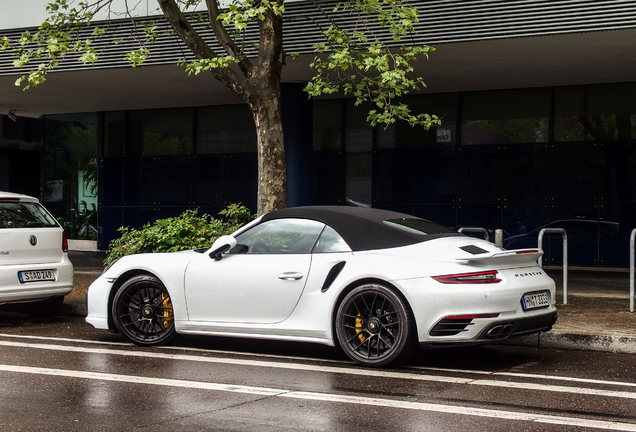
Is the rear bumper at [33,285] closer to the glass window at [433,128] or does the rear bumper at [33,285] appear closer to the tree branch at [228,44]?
the tree branch at [228,44]

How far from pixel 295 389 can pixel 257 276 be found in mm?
1623

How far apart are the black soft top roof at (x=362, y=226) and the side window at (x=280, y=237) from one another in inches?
2.7

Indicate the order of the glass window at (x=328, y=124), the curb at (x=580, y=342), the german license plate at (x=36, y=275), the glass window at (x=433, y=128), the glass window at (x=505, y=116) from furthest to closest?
the glass window at (x=328, y=124)
the glass window at (x=433, y=128)
the glass window at (x=505, y=116)
the german license plate at (x=36, y=275)
the curb at (x=580, y=342)

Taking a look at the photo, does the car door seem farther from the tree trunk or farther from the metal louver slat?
the metal louver slat

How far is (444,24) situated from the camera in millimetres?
12477

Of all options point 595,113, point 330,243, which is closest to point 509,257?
point 330,243

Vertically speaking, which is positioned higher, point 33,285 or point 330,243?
point 330,243

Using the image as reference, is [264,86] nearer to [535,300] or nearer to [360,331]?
[360,331]

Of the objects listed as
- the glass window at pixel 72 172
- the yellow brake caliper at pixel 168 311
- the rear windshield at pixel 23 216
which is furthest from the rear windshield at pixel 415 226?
the glass window at pixel 72 172

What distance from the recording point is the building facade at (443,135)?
1326cm

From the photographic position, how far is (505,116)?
692 inches

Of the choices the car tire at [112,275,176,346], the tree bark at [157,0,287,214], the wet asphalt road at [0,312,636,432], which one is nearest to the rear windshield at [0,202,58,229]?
the wet asphalt road at [0,312,636,432]

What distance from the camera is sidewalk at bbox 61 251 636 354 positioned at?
7.94 meters

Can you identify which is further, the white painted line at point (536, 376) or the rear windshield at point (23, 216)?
the rear windshield at point (23, 216)
